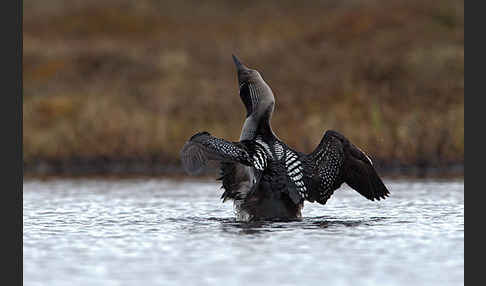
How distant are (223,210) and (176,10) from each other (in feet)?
108

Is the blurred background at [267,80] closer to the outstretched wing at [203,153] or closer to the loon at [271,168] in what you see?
the loon at [271,168]

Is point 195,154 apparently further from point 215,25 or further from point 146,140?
point 215,25

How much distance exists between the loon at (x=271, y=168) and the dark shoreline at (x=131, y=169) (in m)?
5.67

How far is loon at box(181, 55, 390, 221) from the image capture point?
30.0ft

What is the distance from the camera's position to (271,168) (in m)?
9.45

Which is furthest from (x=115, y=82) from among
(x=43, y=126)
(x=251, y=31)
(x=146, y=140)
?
(x=251, y=31)

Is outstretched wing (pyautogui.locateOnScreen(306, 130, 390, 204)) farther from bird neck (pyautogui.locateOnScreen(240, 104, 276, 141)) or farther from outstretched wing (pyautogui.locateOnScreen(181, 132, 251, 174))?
outstretched wing (pyautogui.locateOnScreen(181, 132, 251, 174))

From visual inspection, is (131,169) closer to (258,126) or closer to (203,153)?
(258,126)

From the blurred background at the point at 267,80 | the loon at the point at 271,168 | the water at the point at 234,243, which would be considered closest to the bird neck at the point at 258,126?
the loon at the point at 271,168

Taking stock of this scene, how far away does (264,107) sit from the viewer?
10023 mm

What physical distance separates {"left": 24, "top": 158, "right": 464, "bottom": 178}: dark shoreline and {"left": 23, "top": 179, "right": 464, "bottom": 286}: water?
3.28 metres

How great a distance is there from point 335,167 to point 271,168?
2.38 feet

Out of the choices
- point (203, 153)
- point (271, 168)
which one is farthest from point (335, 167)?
point (203, 153)

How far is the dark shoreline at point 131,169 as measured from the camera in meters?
16.0
